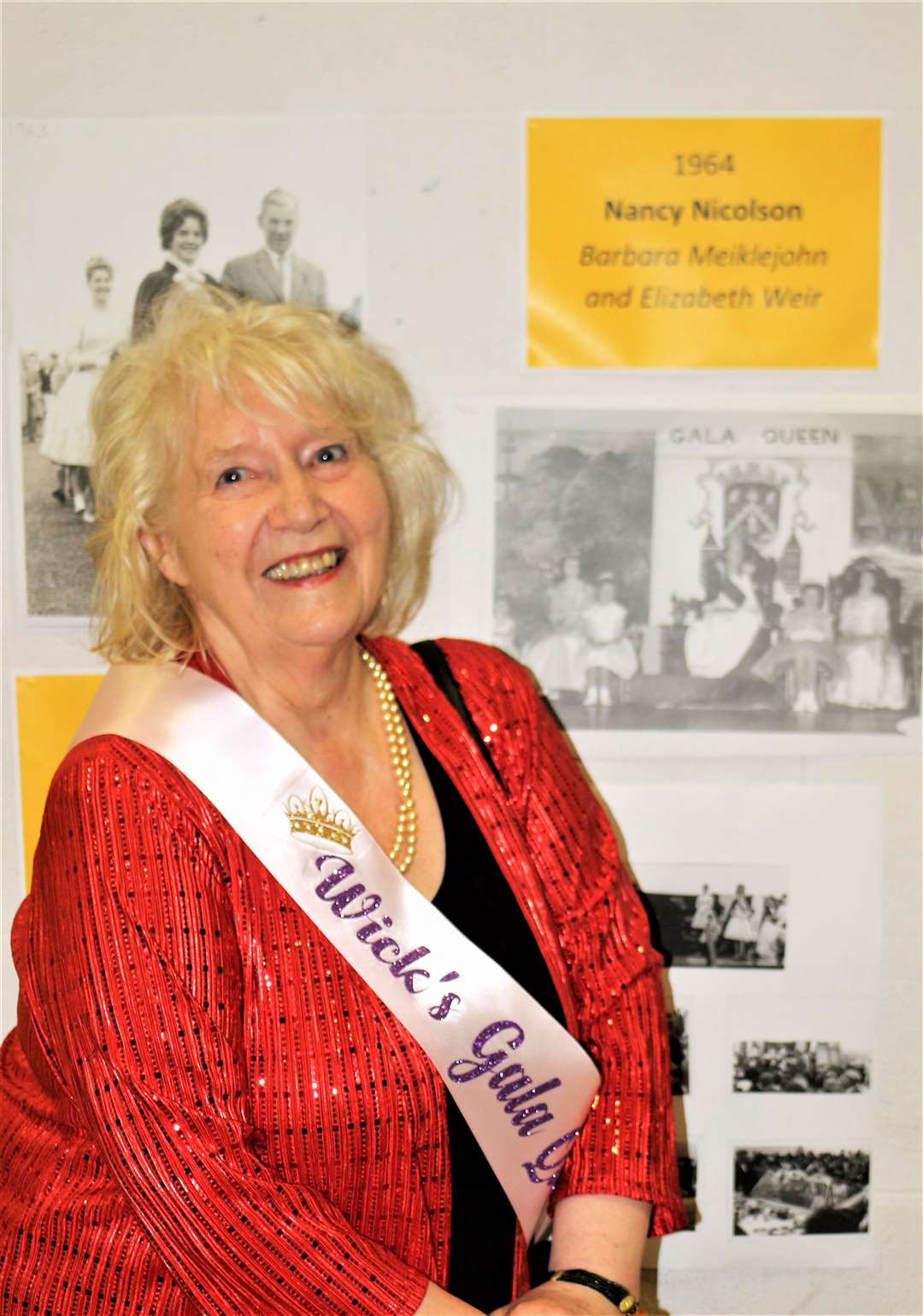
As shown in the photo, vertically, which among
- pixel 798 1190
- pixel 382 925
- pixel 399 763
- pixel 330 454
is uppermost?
pixel 330 454

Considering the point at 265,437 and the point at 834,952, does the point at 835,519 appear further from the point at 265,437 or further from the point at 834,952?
the point at 265,437

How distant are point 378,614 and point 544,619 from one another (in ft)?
0.67

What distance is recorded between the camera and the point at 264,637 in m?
1.22

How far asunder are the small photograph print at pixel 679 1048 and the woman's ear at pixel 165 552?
32.3 inches

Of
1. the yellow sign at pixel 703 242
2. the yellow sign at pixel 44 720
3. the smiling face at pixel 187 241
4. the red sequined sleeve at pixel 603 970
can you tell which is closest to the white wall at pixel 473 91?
the yellow sign at pixel 703 242

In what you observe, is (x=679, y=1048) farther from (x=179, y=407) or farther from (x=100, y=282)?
(x=100, y=282)

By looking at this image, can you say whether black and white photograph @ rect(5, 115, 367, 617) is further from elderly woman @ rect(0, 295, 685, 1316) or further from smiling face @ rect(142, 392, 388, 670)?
smiling face @ rect(142, 392, 388, 670)

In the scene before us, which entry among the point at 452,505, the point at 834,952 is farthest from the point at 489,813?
the point at 834,952

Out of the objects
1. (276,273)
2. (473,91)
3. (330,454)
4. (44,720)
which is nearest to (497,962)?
(330,454)

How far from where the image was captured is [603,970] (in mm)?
1298

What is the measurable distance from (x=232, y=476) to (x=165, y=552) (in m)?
0.12

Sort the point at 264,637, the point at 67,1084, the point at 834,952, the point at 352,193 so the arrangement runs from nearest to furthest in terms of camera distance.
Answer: the point at 67,1084
the point at 264,637
the point at 352,193
the point at 834,952

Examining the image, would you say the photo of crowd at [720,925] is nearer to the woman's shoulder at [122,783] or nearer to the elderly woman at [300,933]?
the elderly woman at [300,933]

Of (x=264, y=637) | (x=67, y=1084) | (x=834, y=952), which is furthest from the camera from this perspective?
(x=834, y=952)
